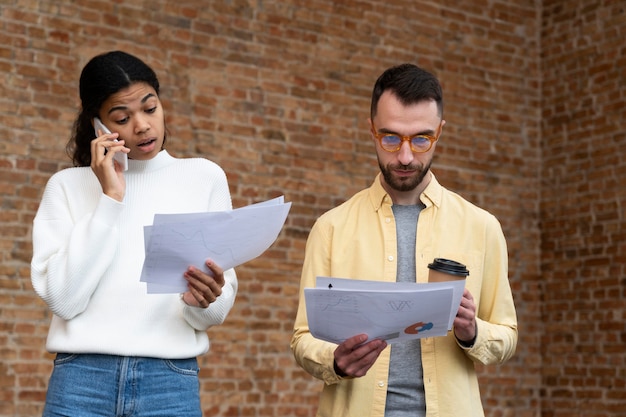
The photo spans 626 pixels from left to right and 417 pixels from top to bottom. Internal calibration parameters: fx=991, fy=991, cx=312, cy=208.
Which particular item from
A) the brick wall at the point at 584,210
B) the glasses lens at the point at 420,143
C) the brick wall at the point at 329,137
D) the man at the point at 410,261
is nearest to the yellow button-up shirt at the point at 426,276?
the man at the point at 410,261

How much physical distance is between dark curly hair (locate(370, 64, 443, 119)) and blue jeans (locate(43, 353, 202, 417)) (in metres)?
0.94

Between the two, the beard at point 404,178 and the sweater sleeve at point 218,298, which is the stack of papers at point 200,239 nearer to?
the sweater sleeve at point 218,298

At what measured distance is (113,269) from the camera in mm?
2688

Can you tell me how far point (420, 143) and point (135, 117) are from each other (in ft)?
2.61

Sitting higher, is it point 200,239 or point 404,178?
point 404,178

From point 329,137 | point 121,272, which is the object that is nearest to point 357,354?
point 121,272

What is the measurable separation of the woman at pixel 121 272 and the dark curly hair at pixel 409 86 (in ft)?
1.77

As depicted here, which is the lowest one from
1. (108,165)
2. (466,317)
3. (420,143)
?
(466,317)

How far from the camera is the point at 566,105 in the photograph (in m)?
7.61

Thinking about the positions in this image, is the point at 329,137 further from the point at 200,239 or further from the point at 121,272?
the point at 200,239

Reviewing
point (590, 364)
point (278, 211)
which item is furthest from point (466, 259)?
point (590, 364)

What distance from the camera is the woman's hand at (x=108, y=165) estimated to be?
2.70 meters

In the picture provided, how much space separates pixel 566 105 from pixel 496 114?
0.54m

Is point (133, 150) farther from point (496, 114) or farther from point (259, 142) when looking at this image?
point (496, 114)
